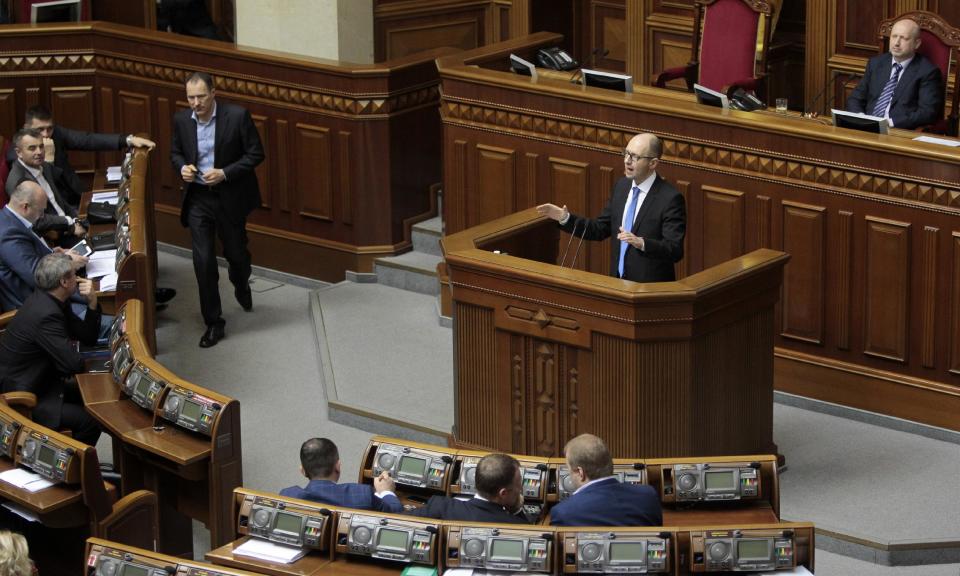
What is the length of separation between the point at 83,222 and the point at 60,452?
3.15 metres

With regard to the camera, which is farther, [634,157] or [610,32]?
[610,32]

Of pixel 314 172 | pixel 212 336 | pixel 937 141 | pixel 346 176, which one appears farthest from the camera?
pixel 314 172

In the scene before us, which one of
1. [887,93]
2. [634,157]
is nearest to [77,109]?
[634,157]

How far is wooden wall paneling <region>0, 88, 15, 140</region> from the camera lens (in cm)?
1055

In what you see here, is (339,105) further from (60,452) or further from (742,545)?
(742,545)

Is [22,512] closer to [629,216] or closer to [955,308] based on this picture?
[629,216]

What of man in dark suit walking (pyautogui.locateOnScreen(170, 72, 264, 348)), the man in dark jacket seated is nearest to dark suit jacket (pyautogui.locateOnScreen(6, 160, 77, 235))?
man in dark suit walking (pyautogui.locateOnScreen(170, 72, 264, 348))

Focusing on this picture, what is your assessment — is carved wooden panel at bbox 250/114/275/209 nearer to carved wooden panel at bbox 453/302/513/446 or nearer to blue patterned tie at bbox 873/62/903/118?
carved wooden panel at bbox 453/302/513/446

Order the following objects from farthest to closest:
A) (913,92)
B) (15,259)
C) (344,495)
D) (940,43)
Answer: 1. (940,43)
2. (913,92)
3. (15,259)
4. (344,495)

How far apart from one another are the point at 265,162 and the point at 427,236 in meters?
1.13

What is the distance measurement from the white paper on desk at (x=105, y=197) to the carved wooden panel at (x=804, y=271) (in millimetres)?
3745

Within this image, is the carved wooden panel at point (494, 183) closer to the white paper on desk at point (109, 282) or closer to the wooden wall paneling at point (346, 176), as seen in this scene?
the wooden wall paneling at point (346, 176)

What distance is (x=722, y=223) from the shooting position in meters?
7.77

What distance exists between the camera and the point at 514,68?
28.6 feet
